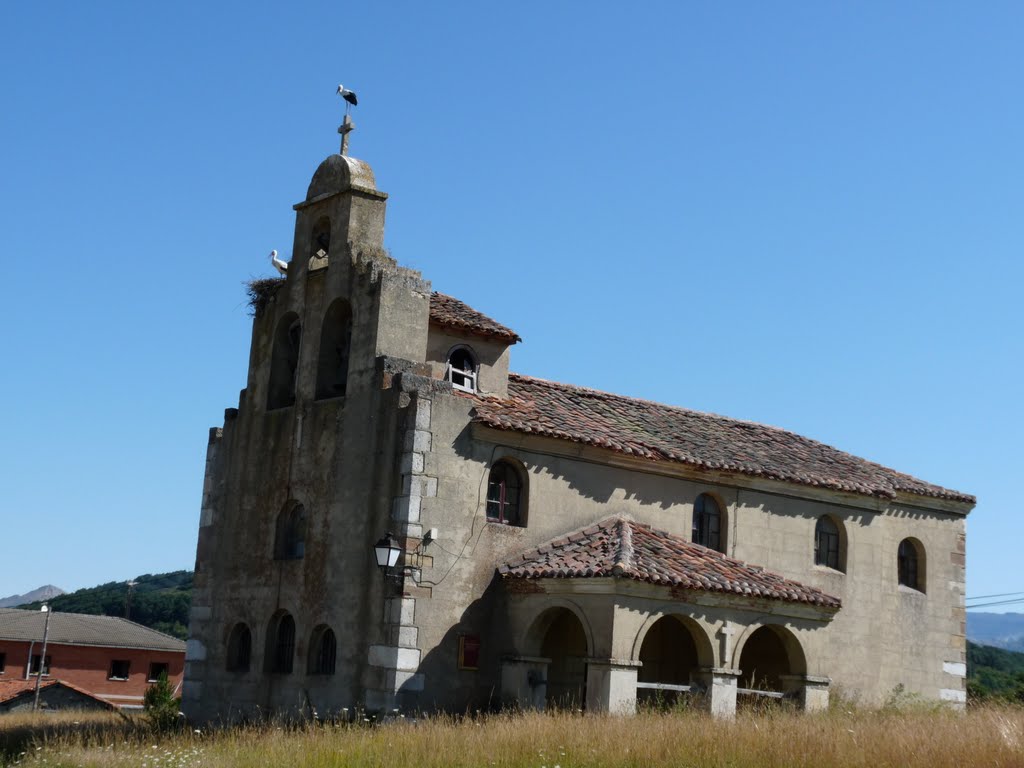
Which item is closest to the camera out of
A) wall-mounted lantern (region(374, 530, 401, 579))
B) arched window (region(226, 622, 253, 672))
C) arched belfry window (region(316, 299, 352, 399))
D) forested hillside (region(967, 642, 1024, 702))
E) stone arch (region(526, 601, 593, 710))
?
wall-mounted lantern (region(374, 530, 401, 579))

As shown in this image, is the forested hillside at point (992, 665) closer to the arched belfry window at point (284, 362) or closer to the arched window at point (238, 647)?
the arched window at point (238, 647)

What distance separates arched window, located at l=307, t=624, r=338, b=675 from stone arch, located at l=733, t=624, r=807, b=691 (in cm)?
770

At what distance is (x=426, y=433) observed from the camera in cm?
2303

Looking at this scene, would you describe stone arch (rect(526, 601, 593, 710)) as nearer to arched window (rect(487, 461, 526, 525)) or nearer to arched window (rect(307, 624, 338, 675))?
arched window (rect(487, 461, 526, 525))

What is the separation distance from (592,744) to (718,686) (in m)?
6.39

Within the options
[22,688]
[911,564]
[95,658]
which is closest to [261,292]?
[911,564]

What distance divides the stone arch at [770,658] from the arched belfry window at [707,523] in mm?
2058

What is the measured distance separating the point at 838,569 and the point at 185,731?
14238 millimetres

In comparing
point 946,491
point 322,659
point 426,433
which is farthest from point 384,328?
point 946,491

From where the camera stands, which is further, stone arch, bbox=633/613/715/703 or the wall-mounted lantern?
stone arch, bbox=633/613/715/703

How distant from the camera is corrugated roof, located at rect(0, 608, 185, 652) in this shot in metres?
61.0

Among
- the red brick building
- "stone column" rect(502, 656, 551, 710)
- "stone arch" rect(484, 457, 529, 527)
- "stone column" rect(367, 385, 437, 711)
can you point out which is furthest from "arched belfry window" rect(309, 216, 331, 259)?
the red brick building

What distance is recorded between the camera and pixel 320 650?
24.1 meters

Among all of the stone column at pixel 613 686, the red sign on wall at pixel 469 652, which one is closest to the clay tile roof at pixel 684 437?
the red sign on wall at pixel 469 652
